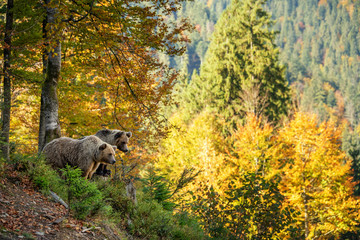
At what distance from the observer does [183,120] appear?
4059 centimetres

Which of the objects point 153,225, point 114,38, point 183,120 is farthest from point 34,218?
point 183,120

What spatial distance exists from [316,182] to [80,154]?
57.6 ft

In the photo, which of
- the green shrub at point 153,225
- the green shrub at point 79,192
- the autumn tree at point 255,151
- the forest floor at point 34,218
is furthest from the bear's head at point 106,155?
the autumn tree at point 255,151

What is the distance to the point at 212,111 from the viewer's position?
34.5 meters

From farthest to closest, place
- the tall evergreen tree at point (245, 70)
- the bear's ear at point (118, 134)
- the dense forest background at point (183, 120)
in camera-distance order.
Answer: the tall evergreen tree at point (245, 70)
the bear's ear at point (118, 134)
the dense forest background at point (183, 120)

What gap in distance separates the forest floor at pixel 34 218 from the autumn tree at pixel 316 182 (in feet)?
51.6

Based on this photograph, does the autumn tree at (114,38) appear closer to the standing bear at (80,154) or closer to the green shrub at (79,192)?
the standing bear at (80,154)

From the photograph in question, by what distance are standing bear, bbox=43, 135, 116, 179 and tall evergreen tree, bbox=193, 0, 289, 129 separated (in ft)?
85.7

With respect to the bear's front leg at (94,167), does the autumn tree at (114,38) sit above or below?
above

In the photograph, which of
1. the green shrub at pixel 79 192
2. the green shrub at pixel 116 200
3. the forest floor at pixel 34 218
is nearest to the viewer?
the forest floor at pixel 34 218

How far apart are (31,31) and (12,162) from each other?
5.97 m

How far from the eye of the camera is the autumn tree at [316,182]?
1925 cm

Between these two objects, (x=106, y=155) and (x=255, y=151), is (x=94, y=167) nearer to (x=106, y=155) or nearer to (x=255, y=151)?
(x=106, y=155)

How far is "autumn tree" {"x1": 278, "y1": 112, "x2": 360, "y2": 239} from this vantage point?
19.2 metres
